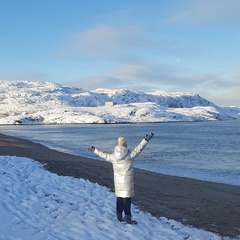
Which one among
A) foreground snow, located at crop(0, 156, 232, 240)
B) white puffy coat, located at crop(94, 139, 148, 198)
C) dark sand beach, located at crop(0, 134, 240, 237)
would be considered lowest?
dark sand beach, located at crop(0, 134, 240, 237)

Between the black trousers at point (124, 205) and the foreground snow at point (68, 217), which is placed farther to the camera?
the black trousers at point (124, 205)

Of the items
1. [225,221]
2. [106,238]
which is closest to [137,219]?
[106,238]

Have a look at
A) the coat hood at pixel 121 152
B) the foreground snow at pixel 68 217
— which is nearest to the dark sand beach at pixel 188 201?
the foreground snow at pixel 68 217

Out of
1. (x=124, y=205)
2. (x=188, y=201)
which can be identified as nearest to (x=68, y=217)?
(x=124, y=205)

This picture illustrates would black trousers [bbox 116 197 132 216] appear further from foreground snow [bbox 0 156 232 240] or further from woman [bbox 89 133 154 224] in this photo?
foreground snow [bbox 0 156 232 240]

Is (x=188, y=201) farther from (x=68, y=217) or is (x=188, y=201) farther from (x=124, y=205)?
(x=68, y=217)

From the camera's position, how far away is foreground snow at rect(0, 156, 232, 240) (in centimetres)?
951

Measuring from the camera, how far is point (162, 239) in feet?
31.9

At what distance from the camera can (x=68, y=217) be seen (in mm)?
10766

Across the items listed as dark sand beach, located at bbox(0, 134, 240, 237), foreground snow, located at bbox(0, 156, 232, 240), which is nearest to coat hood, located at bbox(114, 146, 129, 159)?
foreground snow, located at bbox(0, 156, 232, 240)

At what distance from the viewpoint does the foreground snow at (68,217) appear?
951 cm

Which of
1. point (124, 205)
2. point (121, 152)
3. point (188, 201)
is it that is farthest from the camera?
point (188, 201)

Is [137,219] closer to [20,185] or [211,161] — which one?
[20,185]

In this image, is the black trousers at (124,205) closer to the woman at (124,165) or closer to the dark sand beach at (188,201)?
the woman at (124,165)
